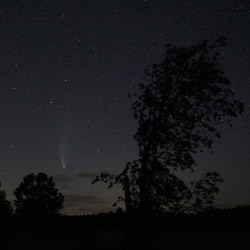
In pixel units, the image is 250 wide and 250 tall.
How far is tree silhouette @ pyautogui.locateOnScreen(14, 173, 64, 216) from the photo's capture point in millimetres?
62844

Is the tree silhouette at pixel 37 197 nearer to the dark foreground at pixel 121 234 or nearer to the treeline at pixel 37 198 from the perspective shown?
the treeline at pixel 37 198

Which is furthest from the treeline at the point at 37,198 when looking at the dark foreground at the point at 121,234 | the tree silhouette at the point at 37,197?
the dark foreground at the point at 121,234

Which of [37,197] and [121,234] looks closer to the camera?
[121,234]

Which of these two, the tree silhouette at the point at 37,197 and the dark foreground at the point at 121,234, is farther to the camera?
the tree silhouette at the point at 37,197

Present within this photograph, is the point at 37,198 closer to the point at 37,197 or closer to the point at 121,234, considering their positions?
the point at 37,197

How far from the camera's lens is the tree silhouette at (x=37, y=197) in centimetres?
6284

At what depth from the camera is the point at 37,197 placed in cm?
6338

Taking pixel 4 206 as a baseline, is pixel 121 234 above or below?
below

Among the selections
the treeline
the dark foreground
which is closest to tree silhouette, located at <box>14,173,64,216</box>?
the treeline

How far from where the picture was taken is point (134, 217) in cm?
1510

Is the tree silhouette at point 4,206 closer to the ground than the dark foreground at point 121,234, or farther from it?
farther from it

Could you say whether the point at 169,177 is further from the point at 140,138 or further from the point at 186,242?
the point at 186,242

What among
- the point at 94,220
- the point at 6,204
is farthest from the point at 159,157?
the point at 6,204

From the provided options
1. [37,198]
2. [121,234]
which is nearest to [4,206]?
[37,198]
